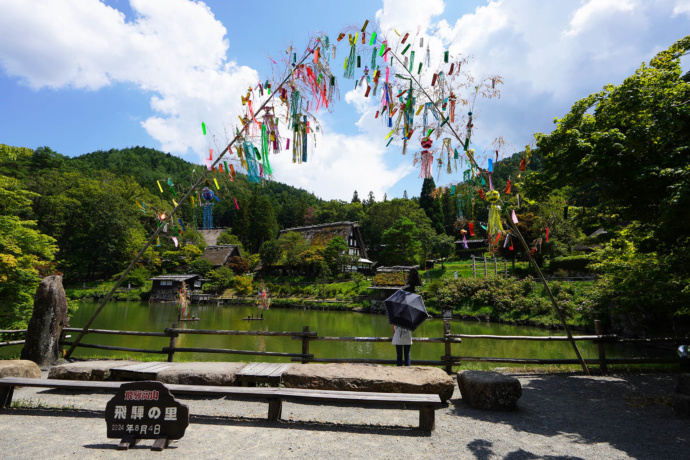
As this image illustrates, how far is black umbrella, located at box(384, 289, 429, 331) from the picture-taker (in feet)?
17.6

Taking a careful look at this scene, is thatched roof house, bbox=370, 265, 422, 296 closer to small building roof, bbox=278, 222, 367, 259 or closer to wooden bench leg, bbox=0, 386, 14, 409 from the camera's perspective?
small building roof, bbox=278, 222, 367, 259

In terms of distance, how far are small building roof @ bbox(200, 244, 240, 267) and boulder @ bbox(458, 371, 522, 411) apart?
35279 mm

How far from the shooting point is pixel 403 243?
33.4 m

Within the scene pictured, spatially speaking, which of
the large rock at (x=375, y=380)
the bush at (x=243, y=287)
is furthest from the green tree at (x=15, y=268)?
the bush at (x=243, y=287)

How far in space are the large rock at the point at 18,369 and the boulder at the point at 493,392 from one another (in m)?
5.96

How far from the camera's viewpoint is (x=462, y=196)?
574cm

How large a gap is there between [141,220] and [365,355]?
3949 cm

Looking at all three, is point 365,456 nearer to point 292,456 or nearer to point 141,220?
point 292,456

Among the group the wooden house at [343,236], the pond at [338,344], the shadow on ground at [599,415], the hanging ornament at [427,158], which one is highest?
the wooden house at [343,236]

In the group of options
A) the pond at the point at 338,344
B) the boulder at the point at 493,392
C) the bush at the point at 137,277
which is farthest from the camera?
the bush at the point at 137,277

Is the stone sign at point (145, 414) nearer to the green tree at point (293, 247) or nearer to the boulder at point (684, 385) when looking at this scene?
the boulder at point (684, 385)

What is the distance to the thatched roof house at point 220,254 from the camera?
37.2 metres

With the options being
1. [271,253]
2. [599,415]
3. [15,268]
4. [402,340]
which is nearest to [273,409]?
[402,340]

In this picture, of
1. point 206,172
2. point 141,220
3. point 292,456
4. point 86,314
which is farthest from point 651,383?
point 141,220
